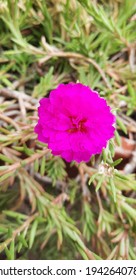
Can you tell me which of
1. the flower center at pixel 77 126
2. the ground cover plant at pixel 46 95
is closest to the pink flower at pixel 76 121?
the flower center at pixel 77 126

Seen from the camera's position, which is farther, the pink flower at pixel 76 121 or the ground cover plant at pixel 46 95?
the ground cover plant at pixel 46 95

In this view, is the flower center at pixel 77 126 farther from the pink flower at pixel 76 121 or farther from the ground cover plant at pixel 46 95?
the ground cover plant at pixel 46 95

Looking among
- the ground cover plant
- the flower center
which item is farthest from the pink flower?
the ground cover plant

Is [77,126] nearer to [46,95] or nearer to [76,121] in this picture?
[76,121]

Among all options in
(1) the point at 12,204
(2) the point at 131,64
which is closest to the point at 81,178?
(1) the point at 12,204
